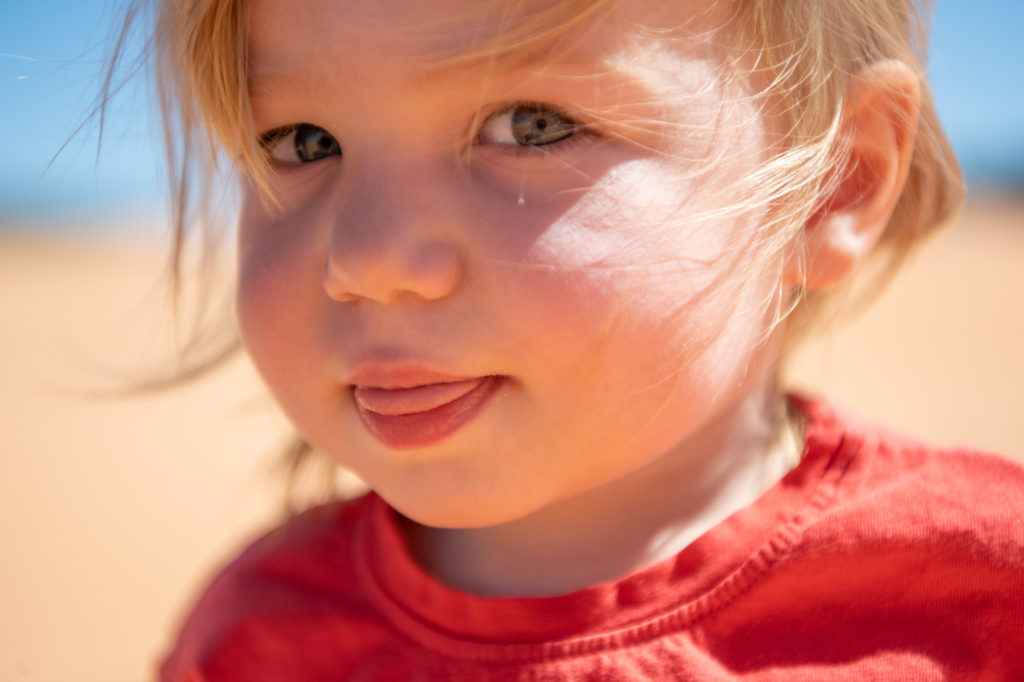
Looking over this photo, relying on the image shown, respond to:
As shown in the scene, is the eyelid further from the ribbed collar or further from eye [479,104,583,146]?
the ribbed collar

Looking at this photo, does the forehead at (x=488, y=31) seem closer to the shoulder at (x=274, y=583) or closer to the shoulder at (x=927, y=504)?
the shoulder at (x=927, y=504)

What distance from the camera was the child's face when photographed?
2.75 feet

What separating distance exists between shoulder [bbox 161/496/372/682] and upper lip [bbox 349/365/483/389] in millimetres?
390

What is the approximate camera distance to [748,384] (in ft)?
3.44

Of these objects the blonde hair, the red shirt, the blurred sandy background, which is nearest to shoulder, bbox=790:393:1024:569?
the red shirt

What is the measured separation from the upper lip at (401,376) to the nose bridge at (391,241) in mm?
67

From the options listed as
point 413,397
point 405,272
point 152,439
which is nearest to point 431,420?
point 413,397

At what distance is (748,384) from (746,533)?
0.54 ft

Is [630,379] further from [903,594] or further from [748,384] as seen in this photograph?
[903,594]

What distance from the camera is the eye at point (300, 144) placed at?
99 cm

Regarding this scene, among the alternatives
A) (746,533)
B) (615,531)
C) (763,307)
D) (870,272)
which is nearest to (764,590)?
(746,533)

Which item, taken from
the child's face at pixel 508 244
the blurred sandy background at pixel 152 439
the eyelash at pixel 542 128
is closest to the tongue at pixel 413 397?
the child's face at pixel 508 244

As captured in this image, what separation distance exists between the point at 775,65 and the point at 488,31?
0.31m

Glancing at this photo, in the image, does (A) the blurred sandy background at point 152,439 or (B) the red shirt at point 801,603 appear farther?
(A) the blurred sandy background at point 152,439
